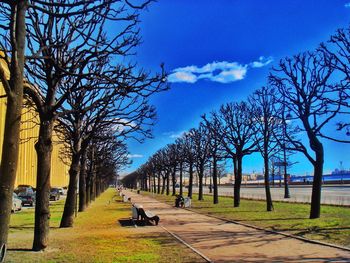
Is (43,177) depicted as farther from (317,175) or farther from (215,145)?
(215,145)

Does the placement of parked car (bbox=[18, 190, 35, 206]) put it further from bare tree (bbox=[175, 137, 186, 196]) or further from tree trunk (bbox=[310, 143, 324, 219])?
tree trunk (bbox=[310, 143, 324, 219])

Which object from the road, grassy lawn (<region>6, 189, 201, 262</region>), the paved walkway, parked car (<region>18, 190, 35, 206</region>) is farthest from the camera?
parked car (<region>18, 190, 35, 206</region>)

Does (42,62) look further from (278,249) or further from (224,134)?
(224,134)

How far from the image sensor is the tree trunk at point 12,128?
26.6 feet

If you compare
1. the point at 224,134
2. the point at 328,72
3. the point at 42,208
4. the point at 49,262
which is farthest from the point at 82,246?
the point at 224,134

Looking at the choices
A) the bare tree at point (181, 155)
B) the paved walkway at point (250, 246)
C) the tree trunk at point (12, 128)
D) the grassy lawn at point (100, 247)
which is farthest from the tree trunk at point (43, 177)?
the bare tree at point (181, 155)

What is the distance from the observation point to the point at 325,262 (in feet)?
34.6

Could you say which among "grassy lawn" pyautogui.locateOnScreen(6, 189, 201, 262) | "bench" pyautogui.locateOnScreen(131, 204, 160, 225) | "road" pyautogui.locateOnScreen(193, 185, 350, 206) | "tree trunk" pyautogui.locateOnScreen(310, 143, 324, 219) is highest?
"tree trunk" pyautogui.locateOnScreen(310, 143, 324, 219)

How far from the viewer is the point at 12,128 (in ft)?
26.7

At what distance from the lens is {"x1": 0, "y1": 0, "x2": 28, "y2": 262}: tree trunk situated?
8.09 metres

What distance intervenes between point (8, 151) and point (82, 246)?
250 inches

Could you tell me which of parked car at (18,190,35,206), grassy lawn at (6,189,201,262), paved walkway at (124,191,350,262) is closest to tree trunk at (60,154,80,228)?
grassy lawn at (6,189,201,262)

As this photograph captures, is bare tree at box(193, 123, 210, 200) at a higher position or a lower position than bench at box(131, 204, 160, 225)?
higher

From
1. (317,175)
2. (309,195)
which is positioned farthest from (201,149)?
(317,175)
